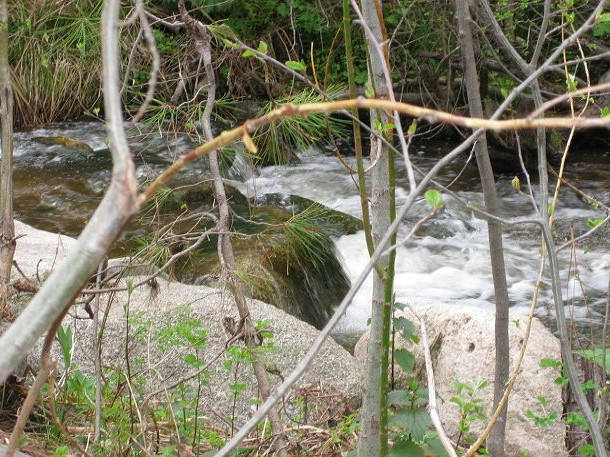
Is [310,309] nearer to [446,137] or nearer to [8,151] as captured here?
[8,151]

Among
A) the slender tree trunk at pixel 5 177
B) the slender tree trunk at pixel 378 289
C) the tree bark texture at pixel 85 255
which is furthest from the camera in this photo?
the slender tree trunk at pixel 5 177

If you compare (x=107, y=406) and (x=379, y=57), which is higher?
(x=379, y=57)

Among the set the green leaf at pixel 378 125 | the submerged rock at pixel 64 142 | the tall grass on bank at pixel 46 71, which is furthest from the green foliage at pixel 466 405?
the tall grass on bank at pixel 46 71

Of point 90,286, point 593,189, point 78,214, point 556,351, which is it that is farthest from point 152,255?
point 593,189

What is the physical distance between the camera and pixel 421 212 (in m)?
7.11

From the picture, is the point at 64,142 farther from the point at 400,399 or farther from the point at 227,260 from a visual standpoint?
the point at 400,399

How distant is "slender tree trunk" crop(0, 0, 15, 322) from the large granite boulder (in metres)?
1.60

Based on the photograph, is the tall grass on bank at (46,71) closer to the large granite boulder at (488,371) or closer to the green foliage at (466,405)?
the large granite boulder at (488,371)

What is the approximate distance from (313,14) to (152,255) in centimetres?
724

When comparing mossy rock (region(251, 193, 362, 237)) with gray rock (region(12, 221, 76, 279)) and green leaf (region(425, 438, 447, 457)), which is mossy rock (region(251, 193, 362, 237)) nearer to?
gray rock (region(12, 221, 76, 279))

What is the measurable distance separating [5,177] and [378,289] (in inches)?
54.9

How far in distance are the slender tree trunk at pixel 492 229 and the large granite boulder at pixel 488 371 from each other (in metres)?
0.77

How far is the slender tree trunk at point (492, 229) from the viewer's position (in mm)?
2053

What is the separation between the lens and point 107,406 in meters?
2.56
